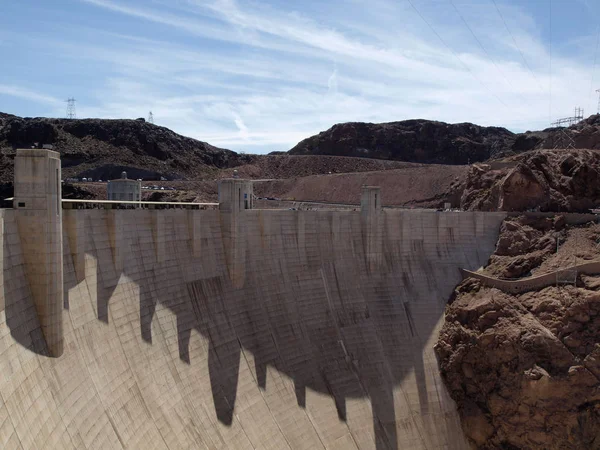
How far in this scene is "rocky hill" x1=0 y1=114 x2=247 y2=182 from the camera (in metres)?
72.5

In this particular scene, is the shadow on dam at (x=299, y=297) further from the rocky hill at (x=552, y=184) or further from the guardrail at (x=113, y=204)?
the rocky hill at (x=552, y=184)

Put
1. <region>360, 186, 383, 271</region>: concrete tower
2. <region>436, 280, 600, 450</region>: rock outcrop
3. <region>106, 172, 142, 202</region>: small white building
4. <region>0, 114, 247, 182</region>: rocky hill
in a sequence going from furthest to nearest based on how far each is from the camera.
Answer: <region>0, 114, 247, 182</region>: rocky hill
<region>106, 172, 142, 202</region>: small white building
<region>360, 186, 383, 271</region>: concrete tower
<region>436, 280, 600, 450</region>: rock outcrop

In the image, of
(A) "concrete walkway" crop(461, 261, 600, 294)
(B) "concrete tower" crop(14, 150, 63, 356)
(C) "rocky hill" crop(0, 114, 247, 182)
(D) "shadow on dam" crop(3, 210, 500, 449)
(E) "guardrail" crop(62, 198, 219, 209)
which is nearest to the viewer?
(B) "concrete tower" crop(14, 150, 63, 356)

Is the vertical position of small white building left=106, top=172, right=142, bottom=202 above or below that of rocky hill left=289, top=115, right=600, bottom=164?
below

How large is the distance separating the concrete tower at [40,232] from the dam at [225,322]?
0.11ft

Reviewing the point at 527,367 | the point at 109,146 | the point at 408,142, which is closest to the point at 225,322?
the point at 527,367

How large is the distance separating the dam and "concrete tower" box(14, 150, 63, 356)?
0.03m

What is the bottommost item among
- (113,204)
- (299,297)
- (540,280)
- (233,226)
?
(299,297)

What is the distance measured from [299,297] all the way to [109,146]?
57580 millimetres

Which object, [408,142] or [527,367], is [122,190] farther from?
[408,142]

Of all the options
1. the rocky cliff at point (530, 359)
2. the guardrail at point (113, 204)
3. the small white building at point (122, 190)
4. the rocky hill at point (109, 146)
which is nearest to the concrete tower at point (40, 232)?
the guardrail at point (113, 204)

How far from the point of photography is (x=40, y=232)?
46.8 feet

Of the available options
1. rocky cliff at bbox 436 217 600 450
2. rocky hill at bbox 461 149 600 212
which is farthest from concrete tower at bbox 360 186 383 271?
rocky hill at bbox 461 149 600 212

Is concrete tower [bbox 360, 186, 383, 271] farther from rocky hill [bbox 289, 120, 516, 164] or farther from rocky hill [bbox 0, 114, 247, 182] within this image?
rocky hill [bbox 289, 120, 516, 164]
